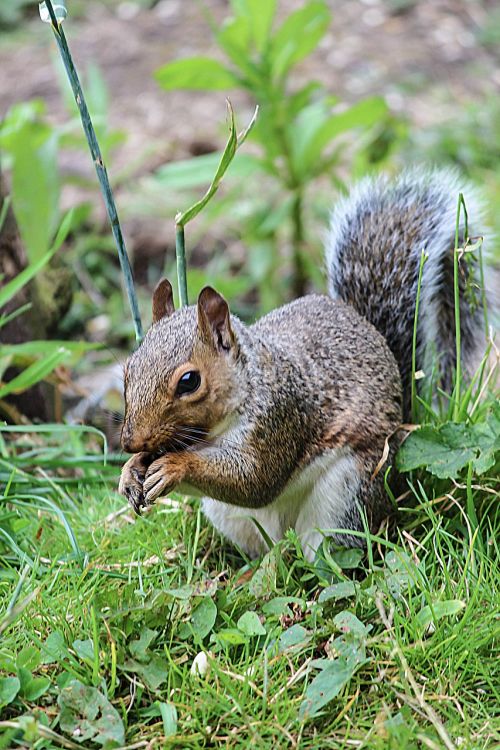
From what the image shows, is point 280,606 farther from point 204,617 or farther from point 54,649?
point 54,649

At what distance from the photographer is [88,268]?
4367 mm

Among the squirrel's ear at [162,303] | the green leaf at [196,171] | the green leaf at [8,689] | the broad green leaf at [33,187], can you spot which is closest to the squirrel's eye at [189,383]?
the squirrel's ear at [162,303]

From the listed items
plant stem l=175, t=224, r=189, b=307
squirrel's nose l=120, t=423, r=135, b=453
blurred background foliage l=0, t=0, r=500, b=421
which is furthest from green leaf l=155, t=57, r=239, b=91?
squirrel's nose l=120, t=423, r=135, b=453

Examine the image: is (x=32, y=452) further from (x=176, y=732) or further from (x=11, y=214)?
(x=176, y=732)

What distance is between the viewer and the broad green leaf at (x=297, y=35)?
10.7 ft

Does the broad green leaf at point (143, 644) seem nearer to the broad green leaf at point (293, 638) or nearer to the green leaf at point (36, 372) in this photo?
the broad green leaf at point (293, 638)

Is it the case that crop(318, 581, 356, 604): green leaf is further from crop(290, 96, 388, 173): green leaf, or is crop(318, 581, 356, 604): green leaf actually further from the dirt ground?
the dirt ground

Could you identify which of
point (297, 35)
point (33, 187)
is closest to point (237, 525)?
point (33, 187)

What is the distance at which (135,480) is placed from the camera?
1.76m

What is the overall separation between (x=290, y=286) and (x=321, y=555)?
7.78 feet

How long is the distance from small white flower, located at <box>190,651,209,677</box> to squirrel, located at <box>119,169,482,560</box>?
0.31 metres

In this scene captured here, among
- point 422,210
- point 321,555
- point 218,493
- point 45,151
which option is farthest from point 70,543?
point 45,151

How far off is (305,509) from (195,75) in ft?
6.36

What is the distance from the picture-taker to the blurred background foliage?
3.03m
